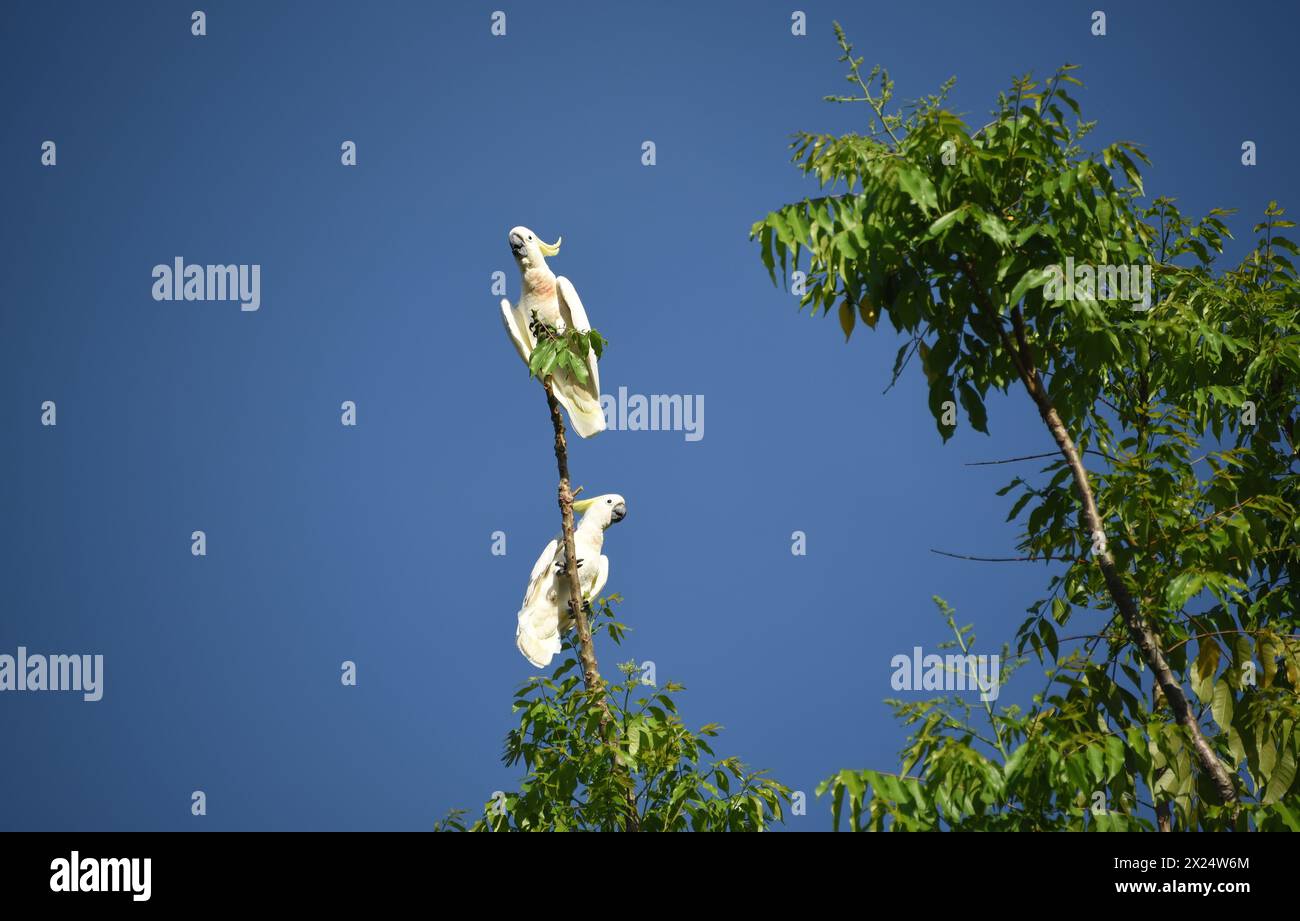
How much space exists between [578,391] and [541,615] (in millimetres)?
1409

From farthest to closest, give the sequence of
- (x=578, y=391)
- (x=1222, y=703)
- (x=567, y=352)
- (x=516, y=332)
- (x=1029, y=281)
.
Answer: (x=516, y=332) < (x=578, y=391) < (x=567, y=352) < (x=1222, y=703) < (x=1029, y=281)

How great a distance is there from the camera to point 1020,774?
16.9 feet

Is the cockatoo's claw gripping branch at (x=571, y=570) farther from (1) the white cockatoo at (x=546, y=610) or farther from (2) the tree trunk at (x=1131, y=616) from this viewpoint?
(2) the tree trunk at (x=1131, y=616)

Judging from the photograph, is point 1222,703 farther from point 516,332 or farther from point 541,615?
point 516,332

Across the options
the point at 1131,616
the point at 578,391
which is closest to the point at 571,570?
the point at 578,391

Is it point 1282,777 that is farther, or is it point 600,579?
point 600,579

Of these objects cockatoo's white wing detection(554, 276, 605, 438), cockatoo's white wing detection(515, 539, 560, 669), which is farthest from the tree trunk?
cockatoo's white wing detection(515, 539, 560, 669)

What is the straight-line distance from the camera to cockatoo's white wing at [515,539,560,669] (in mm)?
9477

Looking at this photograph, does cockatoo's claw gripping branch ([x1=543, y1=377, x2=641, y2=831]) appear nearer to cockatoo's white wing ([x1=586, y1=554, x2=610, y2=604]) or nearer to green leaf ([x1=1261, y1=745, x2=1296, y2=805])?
cockatoo's white wing ([x1=586, y1=554, x2=610, y2=604])

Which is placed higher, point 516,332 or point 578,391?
point 516,332

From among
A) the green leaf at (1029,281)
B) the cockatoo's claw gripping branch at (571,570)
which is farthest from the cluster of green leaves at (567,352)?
the green leaf at (1029,281)

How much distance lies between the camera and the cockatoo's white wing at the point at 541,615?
9477 millimetres

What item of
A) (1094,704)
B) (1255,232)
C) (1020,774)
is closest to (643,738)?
(1094,704)

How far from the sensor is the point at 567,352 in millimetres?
8445
